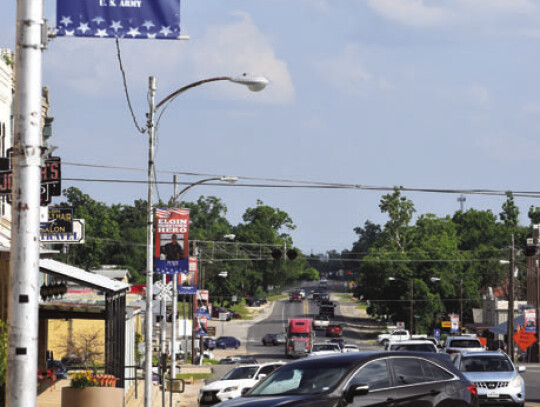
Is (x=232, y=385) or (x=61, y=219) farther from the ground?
(x=61, y=219)

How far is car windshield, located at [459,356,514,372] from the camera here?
26.9 metres

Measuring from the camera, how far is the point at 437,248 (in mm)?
112500

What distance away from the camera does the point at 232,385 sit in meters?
34.9

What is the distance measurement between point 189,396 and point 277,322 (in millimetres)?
95651

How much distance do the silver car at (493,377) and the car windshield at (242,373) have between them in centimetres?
1026

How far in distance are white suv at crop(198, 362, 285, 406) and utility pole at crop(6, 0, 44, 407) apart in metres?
24.1

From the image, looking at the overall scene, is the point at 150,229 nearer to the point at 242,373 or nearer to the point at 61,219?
the point at 61,219

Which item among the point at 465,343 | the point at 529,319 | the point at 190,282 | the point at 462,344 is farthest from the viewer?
the point at 529,319

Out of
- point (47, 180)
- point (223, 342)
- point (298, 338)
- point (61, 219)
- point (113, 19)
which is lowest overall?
point (223, 342)

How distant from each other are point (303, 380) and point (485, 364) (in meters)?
14.2

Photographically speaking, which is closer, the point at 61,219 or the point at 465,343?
the point at 61,219

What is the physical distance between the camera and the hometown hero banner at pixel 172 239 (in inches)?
1184

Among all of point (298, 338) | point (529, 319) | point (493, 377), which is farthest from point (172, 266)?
point (298, 338)

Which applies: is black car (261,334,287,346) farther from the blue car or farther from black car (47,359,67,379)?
black car (47,359,67,379)
